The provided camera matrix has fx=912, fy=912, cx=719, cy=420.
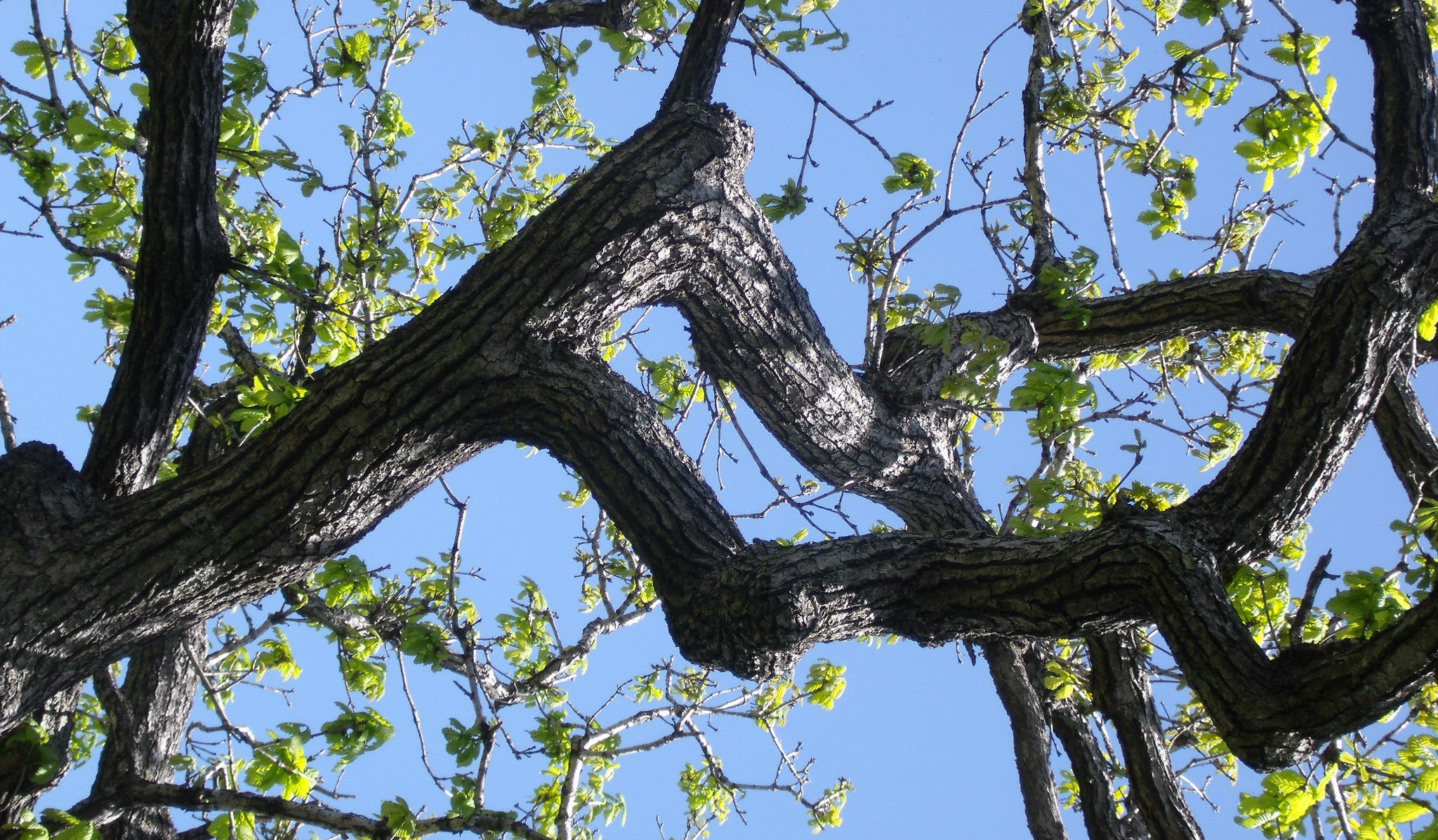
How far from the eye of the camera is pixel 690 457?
2629mm

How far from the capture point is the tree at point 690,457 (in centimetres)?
230

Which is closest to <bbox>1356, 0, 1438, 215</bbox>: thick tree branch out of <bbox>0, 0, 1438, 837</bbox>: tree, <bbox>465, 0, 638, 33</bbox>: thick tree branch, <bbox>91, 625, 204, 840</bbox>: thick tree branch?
<bbox>0, 0, 1438, 837</bbox>: tree

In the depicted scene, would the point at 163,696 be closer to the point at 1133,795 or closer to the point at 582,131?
the point at 582,131

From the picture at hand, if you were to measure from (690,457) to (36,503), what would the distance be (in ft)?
5.81

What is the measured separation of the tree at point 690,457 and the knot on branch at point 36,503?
1 cm

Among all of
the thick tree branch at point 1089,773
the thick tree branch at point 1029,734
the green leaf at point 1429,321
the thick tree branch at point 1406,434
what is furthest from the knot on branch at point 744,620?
the thick tree branch at point 1406,434

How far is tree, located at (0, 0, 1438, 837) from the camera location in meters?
2.30

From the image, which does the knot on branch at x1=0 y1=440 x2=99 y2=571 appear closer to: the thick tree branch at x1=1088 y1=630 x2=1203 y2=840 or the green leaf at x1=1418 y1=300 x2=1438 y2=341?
the thick tree branch at x1=1088 y1=630 x2=1203 y2=840

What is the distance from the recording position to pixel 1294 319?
338cm

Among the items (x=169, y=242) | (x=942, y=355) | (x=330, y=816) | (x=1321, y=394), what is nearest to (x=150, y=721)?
(x=330, y=816)

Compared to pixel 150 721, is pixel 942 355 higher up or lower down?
higher up

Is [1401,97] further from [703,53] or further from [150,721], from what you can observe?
[150,721]

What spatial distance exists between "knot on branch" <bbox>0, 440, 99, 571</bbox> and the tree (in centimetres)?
1

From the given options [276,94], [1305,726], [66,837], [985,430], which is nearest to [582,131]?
[276,94]
